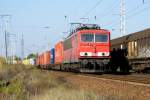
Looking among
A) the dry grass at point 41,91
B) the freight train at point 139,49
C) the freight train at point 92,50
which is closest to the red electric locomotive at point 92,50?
the freight train at point 92,50

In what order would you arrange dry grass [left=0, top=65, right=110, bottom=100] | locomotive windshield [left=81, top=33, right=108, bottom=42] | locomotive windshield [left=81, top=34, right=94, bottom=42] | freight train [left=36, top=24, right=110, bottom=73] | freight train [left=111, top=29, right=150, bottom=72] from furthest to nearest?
freight train [left=111, top=29, right=150, bottom=72] → locomotive windshield [left=81, top=33, right=108, bottom=42] → locomotive windshield [left=81, top=34, right=94, bottom=42] → freight train [left=36, top=24, right=110, bottom=73] → dry grass [left=0, top=65, right=110, bottom=100]

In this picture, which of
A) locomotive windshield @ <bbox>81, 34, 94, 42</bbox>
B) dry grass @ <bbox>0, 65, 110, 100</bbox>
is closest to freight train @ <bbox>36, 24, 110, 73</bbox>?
locomotive windshield @ <bbox>81, 34, 94, 42</bbox>

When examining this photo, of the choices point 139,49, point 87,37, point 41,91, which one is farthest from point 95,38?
point 41,91

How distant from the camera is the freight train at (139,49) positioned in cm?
3092

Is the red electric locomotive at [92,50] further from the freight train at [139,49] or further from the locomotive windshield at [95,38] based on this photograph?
the freight train at [139,49]

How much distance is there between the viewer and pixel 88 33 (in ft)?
96.2

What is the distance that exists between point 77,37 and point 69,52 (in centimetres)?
466

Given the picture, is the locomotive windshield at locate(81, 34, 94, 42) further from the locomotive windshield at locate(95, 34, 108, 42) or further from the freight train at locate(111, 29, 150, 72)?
the freight train at locate(111, 29, 150, 72)

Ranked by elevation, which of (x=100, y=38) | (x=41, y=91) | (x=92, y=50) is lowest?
(x=41, y=91)

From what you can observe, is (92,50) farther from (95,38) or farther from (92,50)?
(95,38)

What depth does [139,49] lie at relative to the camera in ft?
108

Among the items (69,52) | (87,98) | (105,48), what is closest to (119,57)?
(105,48)

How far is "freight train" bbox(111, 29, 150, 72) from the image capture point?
30922 mm

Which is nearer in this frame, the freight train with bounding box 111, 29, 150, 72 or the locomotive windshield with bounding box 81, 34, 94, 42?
the locomotive windshield with bounding box 81, 34, 94, 42
